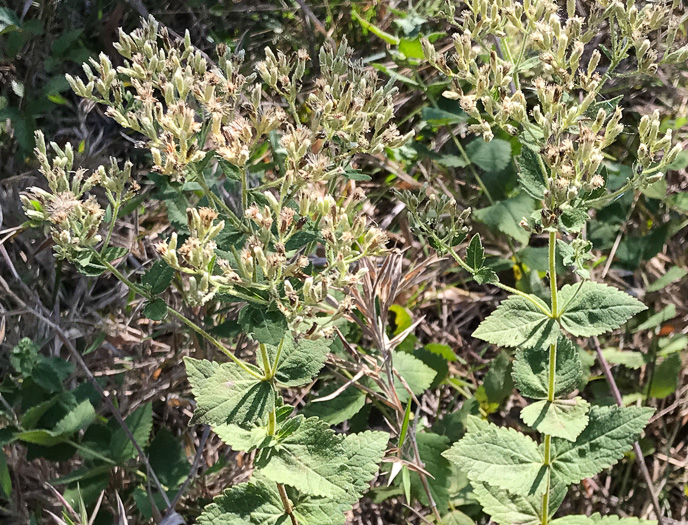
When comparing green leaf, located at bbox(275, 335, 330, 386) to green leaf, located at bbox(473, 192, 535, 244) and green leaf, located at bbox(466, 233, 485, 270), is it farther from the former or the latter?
green leaf, located at bbox(473, 192, 535, 244)

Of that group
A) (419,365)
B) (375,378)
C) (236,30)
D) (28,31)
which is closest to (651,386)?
(419,365)

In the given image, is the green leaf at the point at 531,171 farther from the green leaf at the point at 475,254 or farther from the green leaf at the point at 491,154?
the green leaf at the point at 491,154

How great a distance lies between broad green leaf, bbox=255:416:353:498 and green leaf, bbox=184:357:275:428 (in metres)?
0.12

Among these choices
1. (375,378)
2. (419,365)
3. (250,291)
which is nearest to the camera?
(250,291)

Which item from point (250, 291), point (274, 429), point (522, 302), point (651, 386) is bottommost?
point (651, 386)

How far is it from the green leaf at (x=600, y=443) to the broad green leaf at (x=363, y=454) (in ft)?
2.13

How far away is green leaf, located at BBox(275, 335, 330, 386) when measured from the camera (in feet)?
6.88

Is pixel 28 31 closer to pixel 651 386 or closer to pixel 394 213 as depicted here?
pixel 394 213

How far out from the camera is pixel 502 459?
2338 mm

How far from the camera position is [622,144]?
368 centimetres

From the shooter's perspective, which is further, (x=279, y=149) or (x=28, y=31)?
(x=28, y=31)

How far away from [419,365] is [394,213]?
36.3 inches

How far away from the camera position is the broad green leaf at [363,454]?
2.19 meters

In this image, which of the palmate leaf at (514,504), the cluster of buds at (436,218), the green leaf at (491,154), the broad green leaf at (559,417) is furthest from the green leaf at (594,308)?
the green leaf at (491,154)
